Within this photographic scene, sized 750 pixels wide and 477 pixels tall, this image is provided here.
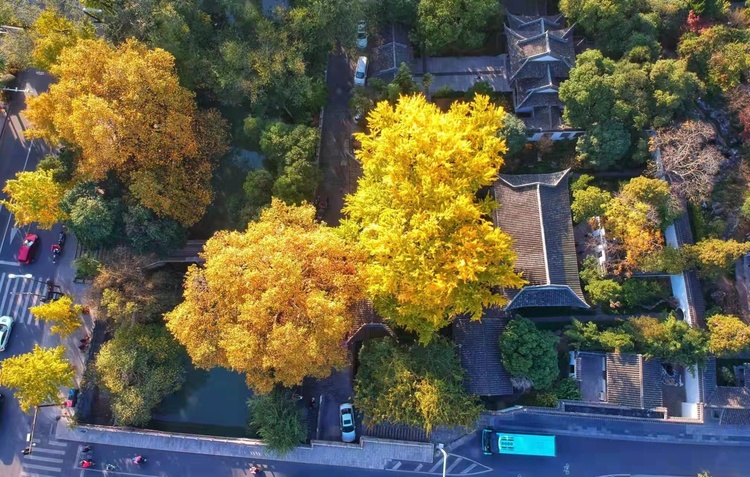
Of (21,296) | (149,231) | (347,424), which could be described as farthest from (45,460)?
(347,424)

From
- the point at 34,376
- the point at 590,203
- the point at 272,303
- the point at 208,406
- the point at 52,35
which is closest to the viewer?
the point at 272,303

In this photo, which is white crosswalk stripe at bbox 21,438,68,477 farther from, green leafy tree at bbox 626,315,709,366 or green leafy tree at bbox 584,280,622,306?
green leafy tree at bbox 626,315,709,366

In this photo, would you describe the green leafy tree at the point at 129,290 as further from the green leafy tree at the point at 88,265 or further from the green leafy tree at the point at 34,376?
the green leafy tree at the point at 34,376

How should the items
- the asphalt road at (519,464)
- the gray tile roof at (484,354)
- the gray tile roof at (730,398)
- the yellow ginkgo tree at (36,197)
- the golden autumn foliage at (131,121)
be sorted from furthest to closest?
the asphalt road at (519,464) → the gray tile roof at (730,398) → the gray tile roof at (484,354) → the yellow ginkgo tree at (36,197) → the golden autumn foliage at (131,121)

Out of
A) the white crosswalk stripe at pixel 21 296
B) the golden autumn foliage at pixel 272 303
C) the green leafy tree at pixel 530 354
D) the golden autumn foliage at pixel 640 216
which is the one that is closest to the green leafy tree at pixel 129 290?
the golden autumn foliage at pixel 272 303

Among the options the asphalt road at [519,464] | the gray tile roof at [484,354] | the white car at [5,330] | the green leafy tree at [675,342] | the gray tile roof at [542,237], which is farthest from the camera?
the white car at [5,330]

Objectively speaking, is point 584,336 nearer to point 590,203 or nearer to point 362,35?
point 590,203

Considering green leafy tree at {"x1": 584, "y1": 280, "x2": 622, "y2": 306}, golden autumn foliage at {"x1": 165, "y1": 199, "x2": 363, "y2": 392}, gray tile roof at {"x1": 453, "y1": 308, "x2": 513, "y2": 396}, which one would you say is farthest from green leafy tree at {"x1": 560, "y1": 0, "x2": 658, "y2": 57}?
golden autumn foliage at {"x1": 165, "y1": 199, "x2": 363, "y2": 392}
